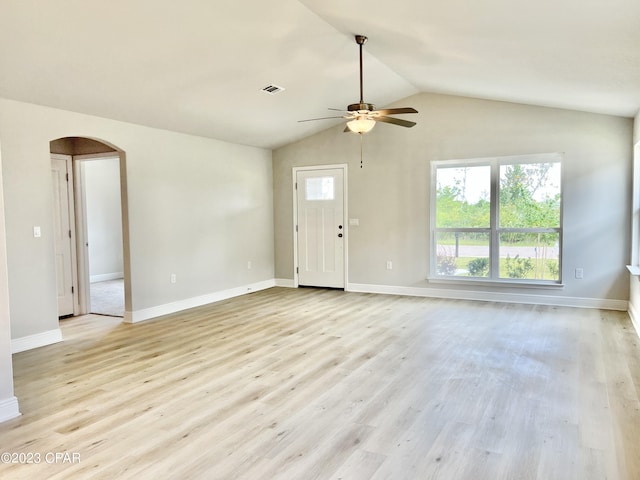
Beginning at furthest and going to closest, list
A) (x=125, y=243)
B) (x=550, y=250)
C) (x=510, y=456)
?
(x=550, y=250) → (x=125, y=243) → (x=510, y=456)

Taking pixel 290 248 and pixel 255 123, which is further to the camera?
pixel 290 248

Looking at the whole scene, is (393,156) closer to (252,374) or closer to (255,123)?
(255,123)

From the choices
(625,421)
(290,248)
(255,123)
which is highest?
(255,123)

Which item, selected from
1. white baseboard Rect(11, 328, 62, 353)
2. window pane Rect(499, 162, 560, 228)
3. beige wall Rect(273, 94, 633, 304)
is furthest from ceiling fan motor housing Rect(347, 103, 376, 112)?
white baseboard Rect(11, 328, 62, 353)

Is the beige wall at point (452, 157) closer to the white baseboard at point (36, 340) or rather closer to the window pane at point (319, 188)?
the window pane at point (319, 188)

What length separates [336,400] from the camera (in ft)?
10.3

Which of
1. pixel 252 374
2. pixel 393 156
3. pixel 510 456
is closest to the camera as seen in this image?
pixel 510 456

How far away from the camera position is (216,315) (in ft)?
19.0

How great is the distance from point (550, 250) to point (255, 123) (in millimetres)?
4419

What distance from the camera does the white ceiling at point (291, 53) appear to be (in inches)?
124

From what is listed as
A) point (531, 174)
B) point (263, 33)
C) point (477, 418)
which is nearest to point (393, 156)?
point (531, 174)

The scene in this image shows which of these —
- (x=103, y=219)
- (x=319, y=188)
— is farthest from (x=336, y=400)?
(x=103, y=219)

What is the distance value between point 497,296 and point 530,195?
148 cm

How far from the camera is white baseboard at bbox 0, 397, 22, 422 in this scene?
287cm
